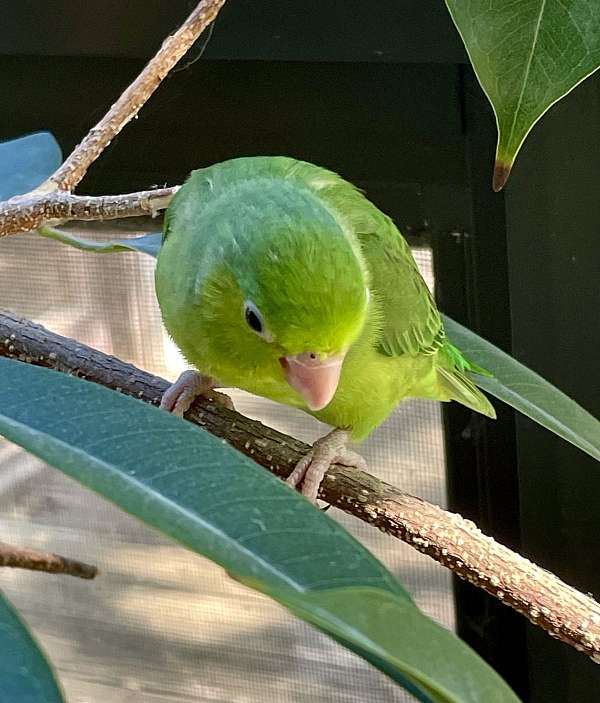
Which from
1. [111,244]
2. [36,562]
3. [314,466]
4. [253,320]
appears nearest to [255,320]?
[253,320]

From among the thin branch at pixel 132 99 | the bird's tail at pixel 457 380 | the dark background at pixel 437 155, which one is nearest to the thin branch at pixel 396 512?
the thin branch at pixel 132 99

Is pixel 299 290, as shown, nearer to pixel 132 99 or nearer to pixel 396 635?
pixel 132 99

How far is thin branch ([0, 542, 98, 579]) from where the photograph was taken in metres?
0.70

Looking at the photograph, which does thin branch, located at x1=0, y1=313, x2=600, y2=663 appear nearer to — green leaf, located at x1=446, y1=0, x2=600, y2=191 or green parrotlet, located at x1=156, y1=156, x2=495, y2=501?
green parrotlet, located at x1=156, y1=156, x2=495, y2=501

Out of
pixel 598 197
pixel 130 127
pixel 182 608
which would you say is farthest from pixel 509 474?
pixel 130 127

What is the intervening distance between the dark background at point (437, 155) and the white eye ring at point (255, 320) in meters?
0.41

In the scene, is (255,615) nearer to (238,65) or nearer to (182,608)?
(182,608)

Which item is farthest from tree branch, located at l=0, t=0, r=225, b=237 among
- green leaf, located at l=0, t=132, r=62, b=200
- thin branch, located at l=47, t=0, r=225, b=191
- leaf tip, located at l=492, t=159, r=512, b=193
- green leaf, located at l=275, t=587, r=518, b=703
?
green leaf, located at l=275, t=587, r=518, b=703

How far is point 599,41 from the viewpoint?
0.37 meters

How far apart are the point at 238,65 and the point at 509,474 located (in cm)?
55

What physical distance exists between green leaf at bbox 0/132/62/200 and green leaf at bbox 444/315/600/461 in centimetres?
37

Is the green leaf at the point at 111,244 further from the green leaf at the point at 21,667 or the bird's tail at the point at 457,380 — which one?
the green leaf at the point at 21,667

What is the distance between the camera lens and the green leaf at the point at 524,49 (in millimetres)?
377

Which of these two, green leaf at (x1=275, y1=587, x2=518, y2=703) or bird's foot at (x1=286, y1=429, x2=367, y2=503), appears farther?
bird's foot at (x1=286, y1=429, x2=367, y2=503)
